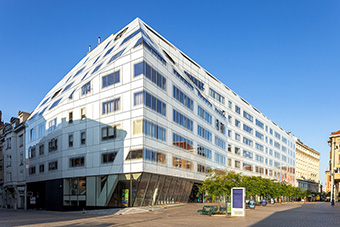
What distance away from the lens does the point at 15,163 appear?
63.7m

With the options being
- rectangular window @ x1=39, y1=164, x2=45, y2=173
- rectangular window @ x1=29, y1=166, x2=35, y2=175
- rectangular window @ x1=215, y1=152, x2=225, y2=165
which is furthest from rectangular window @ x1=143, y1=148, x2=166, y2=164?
rectangular window @ x1=29, y1=166, x2=35, y2=175

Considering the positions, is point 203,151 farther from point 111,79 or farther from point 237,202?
point 237,202

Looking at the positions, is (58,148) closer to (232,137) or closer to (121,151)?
(121,151)

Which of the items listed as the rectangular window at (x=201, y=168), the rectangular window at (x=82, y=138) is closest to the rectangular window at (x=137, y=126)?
the rectangular window at (x=82, y=138)

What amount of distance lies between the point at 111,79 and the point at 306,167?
406 ft

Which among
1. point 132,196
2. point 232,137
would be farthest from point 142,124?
point 232,137

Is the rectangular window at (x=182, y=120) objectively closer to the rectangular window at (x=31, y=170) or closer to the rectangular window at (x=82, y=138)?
the rectangular window at (x=82, y=138)

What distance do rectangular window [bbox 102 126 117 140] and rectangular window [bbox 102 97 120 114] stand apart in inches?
77.0

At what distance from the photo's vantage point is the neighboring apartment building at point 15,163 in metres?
60.3

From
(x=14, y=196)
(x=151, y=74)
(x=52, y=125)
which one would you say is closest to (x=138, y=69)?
(x=151, y=74)

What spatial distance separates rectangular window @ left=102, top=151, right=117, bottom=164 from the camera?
128ft

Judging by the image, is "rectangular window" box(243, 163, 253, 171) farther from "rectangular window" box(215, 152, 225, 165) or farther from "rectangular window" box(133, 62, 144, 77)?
"rectangular window" box(133, 62, 144, 77)

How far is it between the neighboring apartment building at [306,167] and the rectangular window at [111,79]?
4134 inches

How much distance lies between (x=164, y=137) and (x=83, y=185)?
1182 cm
